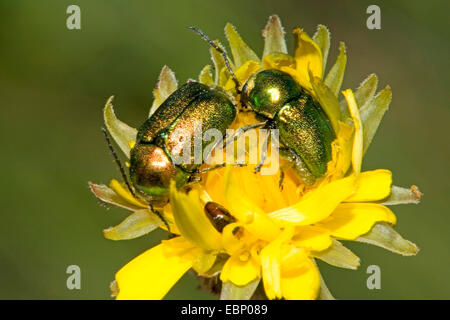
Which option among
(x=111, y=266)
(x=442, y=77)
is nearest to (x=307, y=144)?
(x=111, y=266)

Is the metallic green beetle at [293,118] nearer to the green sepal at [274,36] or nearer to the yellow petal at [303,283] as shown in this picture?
the green sepal at [274,36]

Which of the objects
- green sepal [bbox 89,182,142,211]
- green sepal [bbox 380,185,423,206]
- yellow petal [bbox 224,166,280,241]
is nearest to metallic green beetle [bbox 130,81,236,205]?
green sepal [bbox 89,182,142,211]

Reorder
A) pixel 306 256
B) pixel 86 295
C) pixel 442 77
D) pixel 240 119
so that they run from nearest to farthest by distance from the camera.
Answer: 1. pixel 306 256
2. pixel 240 119
3. pixel 86 295
4. pixel 442 77

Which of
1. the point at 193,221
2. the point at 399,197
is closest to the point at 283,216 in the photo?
the point at 193,221

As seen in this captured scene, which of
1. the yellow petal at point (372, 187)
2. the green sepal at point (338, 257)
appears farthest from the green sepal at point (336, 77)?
the green sepal at point (338, 257)

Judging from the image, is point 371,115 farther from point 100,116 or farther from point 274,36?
point 100,116

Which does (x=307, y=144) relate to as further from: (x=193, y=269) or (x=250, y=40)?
(x=250, y=40)

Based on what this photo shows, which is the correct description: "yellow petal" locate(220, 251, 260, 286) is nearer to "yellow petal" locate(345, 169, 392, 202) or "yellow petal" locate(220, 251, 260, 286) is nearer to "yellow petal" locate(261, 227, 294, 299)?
"yellow petal" locate(261, 227, 294, 299)
